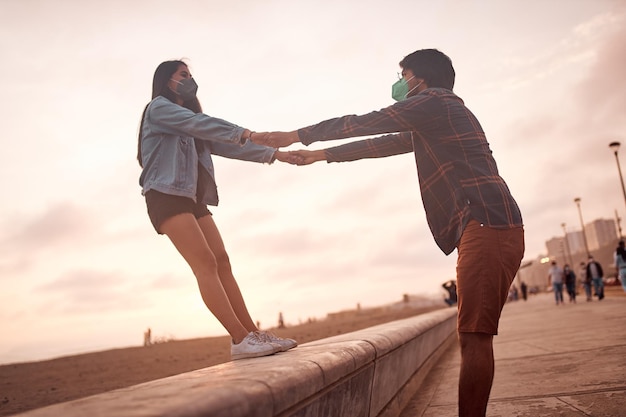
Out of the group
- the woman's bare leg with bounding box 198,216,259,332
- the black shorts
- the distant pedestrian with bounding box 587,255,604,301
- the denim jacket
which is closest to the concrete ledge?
the woman's bare leg with bounding box 198,216,259,332

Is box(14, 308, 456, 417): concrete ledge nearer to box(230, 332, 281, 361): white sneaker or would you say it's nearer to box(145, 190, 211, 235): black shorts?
box(230, 332, 281, 361): white sneaker

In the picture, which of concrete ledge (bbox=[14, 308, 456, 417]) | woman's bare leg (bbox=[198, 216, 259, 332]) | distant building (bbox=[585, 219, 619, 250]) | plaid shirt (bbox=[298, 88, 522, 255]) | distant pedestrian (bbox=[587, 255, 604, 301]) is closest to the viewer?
concrete ledge (bbox=[14, 308, 456, 417])

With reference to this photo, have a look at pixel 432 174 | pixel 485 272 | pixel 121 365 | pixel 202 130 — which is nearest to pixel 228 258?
pixel 202 130

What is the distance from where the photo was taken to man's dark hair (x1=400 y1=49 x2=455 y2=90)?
8.66ft

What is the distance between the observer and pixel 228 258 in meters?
3.23

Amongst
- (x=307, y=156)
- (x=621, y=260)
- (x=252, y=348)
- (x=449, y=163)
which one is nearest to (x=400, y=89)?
(x=449, y=163)

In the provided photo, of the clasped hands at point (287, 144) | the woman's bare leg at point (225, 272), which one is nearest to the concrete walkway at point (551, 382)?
the woman's bare leg at point (225, 272)

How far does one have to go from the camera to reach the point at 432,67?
2.65m

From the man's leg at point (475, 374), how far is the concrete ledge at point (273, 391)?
19.1 inches

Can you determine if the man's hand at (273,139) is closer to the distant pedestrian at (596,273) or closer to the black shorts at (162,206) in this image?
the black shorts at (162,206)

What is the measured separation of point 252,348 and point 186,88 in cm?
185

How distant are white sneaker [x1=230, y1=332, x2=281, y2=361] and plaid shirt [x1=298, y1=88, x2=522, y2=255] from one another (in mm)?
1109

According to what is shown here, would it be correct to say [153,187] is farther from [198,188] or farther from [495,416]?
[495,416]

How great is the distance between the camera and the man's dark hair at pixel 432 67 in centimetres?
264
